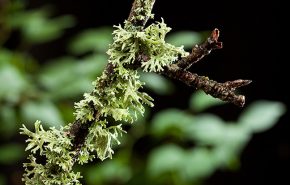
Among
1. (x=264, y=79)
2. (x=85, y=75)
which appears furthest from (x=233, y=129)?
(x=264, y=79)

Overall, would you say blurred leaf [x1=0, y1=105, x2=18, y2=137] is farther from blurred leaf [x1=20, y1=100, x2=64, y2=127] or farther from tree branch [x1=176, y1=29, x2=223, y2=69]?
tree branch [x1=176, y1=29, x2=223, y2=69]

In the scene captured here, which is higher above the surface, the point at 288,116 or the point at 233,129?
the point at 288,116

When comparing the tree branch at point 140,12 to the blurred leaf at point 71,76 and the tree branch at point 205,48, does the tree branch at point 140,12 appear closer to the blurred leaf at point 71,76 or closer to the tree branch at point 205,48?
the tree branch at point 205,48

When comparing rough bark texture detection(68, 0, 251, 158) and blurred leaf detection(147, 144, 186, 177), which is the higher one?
blurred leaf detection(147, 144, 186, 177)

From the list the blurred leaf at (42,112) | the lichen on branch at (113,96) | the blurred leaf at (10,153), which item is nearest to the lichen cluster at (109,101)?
the lichen on branch at (113,96)

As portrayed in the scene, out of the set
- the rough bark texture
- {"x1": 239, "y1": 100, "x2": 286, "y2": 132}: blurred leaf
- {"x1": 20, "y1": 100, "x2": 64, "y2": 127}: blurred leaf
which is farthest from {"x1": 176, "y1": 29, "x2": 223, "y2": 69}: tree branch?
{"x1": 239, "y1": 100, "x2": 286, "y2": 132}: blurred leaf

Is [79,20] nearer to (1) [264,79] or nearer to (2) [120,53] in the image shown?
(1) [264,79]

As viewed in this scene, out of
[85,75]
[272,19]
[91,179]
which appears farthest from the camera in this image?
[272,19]
